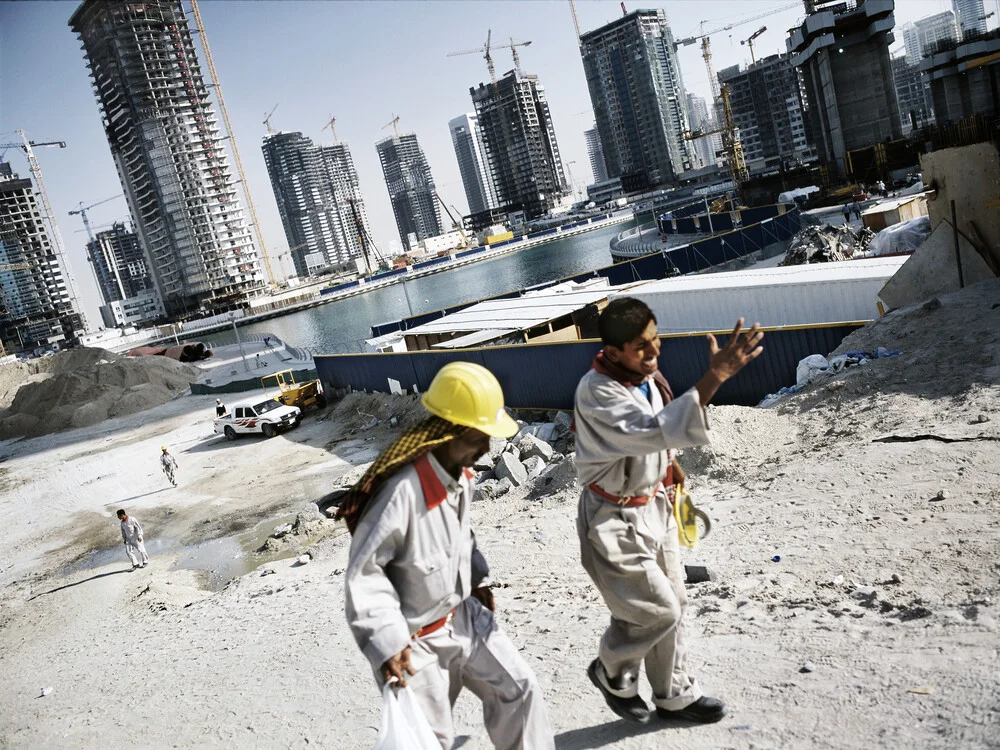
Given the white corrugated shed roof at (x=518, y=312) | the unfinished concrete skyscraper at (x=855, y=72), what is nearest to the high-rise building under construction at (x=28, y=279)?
the unfinished concrete skyscraper at (x=855, y=72)

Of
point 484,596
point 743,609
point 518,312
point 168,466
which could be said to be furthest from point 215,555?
point 518,312

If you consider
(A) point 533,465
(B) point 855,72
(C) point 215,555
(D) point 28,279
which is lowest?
(C) point 215,555

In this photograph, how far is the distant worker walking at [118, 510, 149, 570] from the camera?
14.2m

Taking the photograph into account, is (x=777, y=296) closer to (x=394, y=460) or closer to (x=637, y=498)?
(x=637, y=498)

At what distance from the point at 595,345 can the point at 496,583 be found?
927 cm

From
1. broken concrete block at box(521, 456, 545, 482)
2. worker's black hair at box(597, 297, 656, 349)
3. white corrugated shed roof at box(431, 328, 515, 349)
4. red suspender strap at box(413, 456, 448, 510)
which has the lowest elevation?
broken concrete block at box(521, 456, 545, 482)

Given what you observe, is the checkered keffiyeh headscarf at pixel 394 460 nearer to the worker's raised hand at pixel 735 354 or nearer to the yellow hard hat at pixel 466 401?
the yellow hard hat at pixel 466 401

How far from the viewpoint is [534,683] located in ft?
10.7

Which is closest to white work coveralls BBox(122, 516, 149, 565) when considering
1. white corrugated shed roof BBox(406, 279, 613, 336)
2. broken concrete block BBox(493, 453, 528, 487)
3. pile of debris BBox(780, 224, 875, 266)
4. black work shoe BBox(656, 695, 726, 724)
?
broken concrete block BBox(493, 453, 528, 487)

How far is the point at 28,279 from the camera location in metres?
164

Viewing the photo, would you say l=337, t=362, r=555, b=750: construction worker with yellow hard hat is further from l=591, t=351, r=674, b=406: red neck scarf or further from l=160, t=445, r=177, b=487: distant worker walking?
l=160, t=445, r=177, b=487: distant worker walking

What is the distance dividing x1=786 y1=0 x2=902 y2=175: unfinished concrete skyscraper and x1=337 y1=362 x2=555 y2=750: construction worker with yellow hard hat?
8009 centimetres

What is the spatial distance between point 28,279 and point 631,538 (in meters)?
192

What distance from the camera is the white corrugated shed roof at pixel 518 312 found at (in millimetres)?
23294
